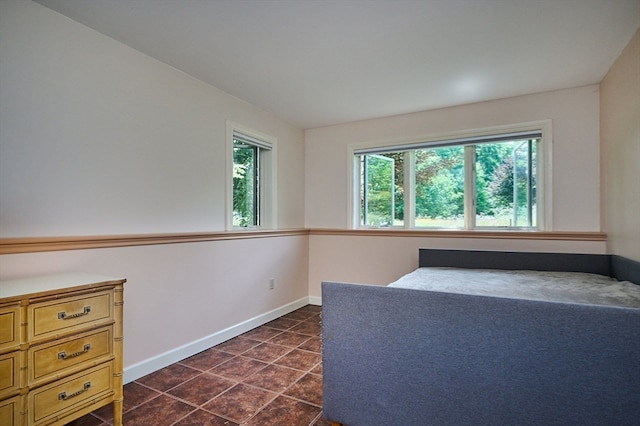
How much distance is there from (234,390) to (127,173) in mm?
1659

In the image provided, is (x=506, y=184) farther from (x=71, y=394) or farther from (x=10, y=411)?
(x=10, y=411)

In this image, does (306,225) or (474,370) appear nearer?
(474,370)

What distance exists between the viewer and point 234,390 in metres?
2.11

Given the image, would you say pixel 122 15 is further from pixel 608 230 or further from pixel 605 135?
pixel 608 230

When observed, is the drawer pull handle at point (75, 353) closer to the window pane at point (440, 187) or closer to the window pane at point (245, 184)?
the window pane at point (245, 184)

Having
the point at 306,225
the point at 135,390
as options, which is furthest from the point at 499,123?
the point at 135,390

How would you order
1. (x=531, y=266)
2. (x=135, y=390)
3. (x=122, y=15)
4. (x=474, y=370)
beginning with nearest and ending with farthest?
1. (x=474, y=370)
2. (x=122, y=15)
3. (x=135, y=390)
4. (x=531, y=266)

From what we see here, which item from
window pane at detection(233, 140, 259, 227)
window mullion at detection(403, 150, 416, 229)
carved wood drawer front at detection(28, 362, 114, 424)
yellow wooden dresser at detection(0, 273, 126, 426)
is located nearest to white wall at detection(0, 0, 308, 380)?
window pane at detection(233, 140, 259, 227)

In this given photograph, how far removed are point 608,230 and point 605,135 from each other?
830 millimetres

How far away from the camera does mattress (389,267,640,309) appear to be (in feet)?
6.47

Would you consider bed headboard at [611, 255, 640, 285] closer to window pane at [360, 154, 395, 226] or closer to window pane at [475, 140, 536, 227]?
window pane at [475, 140, 536, 227]

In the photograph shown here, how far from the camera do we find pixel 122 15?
6.43ft

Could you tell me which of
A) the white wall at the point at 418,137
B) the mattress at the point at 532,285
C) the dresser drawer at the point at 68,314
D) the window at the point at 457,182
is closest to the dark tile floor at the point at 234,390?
the dresser drawer at the point at 68,314

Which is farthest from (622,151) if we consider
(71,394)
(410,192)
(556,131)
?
(71,394)
